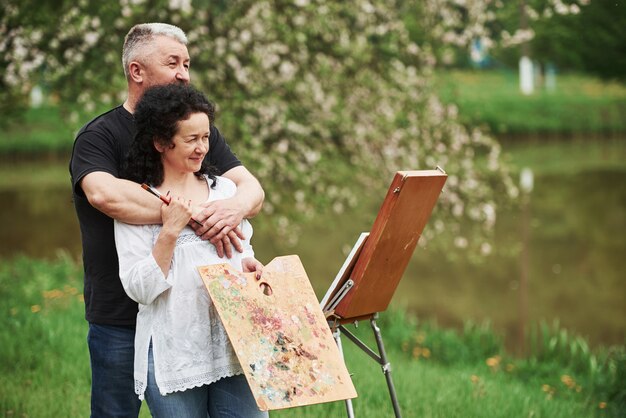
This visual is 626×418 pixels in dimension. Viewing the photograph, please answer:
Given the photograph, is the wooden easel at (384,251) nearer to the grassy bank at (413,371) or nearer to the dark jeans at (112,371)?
the dark jeans at (112,371)

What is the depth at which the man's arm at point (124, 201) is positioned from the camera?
2689mm

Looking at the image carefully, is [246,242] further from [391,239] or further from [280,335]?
[391,239]

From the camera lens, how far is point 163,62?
2.98 metres

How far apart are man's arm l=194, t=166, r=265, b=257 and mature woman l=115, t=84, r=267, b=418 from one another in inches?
1.5

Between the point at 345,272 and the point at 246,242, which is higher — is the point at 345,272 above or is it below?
below

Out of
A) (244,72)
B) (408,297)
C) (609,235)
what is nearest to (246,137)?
(244,72)

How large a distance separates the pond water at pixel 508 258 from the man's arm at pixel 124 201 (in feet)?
17.7

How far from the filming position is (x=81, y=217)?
300 centimetres

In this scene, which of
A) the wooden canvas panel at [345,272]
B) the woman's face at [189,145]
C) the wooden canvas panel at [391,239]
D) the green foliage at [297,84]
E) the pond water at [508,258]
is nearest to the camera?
the woman's face at [189,145]

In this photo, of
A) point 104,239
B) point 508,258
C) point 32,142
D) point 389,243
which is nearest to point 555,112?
point 32,142

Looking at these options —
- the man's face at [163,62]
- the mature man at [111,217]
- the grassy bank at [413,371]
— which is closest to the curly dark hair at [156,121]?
the mature man at [111,217]

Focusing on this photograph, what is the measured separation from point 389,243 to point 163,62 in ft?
3.16

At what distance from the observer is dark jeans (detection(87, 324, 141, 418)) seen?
2.99 meters

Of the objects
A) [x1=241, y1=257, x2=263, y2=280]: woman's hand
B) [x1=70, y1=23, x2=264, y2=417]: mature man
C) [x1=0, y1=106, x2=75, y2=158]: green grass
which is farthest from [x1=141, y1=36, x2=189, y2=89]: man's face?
[x1=0, y1=106, x2=75, y2=158]: green grass
